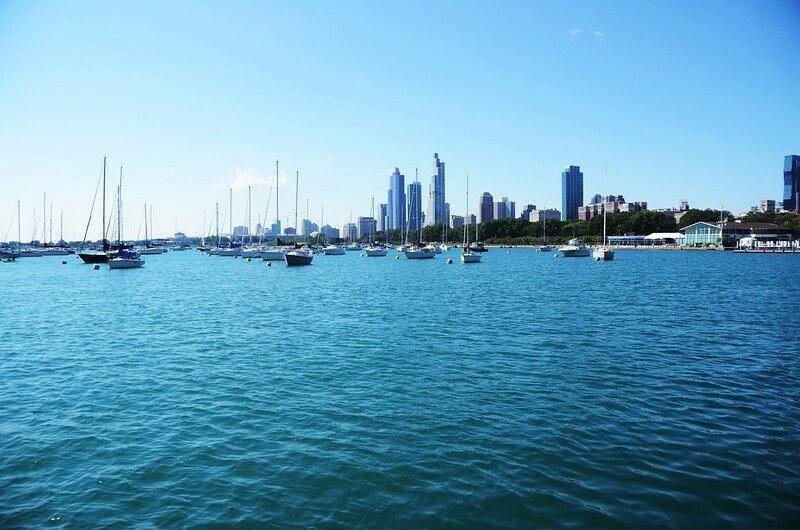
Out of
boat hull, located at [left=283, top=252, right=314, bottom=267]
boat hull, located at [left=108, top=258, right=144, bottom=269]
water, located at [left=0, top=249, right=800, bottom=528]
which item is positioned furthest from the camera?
boat hull, located at [left=283, top=252, right=314, bottom=267]

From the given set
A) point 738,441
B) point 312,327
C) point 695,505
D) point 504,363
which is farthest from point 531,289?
point 695,505

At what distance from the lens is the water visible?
10211 millimetres

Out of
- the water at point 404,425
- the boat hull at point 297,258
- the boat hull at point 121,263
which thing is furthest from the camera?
the boat hull at point 297,258

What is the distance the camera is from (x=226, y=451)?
12.9m

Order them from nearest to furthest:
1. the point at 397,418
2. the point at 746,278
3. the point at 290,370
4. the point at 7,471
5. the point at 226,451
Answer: the point at 7,471 < the point at 226,451 < the point at 397,418 < the point at 290,370 < the point at 746,278

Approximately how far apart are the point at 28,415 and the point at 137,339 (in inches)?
512

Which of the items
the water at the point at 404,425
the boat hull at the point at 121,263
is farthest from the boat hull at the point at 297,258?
the water at the point at 404,425

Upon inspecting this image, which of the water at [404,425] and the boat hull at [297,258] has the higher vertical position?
the boat hull at [297,258]

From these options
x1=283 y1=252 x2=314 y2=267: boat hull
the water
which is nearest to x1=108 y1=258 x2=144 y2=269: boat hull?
x1=283 y1=252 x2=314 y2=267: boat hull

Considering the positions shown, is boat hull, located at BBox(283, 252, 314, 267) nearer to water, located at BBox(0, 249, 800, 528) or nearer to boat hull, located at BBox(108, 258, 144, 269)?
boat hull, located at BBox(108, 258, 144, 269)

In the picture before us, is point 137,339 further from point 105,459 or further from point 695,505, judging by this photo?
point 695,505

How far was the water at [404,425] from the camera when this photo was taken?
33.5ft

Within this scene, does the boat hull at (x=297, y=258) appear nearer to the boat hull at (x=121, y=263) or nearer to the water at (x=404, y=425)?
the boat hull at (x=121, y=263)

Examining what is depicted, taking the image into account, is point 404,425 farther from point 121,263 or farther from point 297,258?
point 121,263
